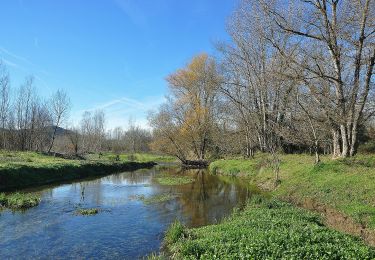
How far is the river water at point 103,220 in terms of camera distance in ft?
43.3

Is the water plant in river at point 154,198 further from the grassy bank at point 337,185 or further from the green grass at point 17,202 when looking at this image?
the grassy bank at point 337,185

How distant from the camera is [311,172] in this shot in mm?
23625

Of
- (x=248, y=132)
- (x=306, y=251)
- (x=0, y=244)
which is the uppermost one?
(x=248, y=132)

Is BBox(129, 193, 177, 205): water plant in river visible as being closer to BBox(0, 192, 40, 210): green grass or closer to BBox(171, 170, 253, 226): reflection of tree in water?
BBox(171, 170, 253, 226): reflection of tree in water

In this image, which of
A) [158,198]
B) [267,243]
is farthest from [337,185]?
[158,198]

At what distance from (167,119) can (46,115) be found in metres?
29.2

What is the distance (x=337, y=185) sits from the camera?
18688 millimetres

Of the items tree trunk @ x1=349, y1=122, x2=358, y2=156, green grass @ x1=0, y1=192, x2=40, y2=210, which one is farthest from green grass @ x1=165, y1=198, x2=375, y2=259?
tree trunk @ x1=349, y1=122, x2=358, y2=156

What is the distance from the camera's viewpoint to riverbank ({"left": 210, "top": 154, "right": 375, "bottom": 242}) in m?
14.2

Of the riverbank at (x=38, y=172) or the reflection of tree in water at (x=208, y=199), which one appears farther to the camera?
the riverbank at (x=38, y=172)

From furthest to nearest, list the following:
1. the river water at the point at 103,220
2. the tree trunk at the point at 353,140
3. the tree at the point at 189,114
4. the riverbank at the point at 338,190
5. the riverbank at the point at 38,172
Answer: the tree at the point at 189,114, the riverbank at the point at 38,172, the tree trunk at the point at 353,140, the riverbank at the point at 338,190, the river water at the point at 103,220

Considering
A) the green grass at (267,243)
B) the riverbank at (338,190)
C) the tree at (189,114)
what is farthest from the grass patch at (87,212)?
the tree at (189,114)

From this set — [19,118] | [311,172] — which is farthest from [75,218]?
[19,118]

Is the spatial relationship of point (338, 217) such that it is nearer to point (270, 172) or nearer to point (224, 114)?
point (270, 172)
